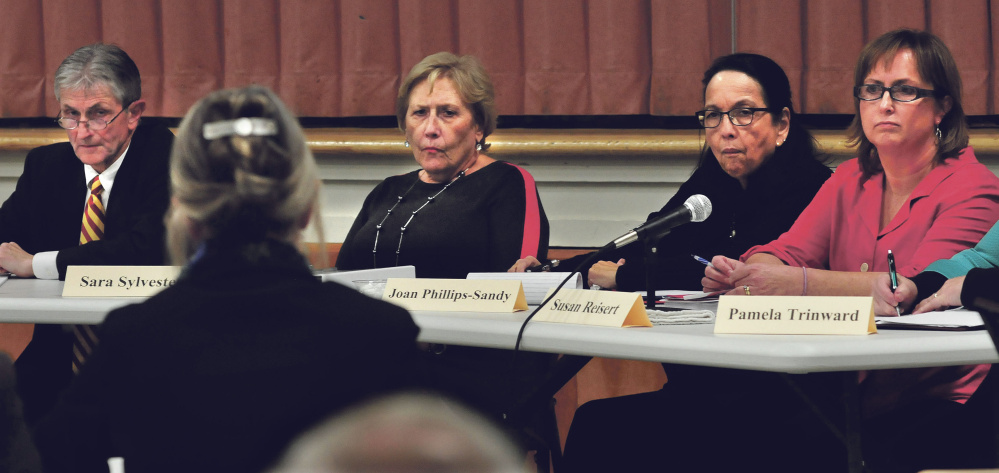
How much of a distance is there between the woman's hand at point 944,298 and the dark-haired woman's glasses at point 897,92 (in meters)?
0.52

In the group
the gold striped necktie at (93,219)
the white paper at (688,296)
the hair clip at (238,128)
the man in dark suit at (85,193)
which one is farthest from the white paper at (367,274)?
the hair clip at (238,128)

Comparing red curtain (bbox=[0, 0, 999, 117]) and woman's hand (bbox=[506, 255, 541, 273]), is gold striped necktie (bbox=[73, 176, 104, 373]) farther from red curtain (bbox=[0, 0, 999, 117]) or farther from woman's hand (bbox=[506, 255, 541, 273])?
woman's hand (bbox=[506, 255, 541, 273])

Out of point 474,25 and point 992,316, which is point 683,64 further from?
point 992,316

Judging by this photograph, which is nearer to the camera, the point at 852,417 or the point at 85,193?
the point at 852,417

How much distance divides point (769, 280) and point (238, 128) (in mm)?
1252

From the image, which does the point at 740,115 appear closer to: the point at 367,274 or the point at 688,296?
the point at 688,296

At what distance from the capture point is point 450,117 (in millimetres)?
2779

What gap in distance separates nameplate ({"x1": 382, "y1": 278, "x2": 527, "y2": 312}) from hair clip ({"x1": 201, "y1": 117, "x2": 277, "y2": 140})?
92 cm

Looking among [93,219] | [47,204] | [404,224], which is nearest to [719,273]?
[404,224]

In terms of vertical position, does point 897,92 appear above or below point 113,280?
above

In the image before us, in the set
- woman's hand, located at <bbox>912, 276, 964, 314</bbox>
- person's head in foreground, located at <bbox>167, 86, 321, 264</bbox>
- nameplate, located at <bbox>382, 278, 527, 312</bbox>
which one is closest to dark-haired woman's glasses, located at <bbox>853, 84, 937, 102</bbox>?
woman's hand, located at <bbox>912, 276, 964, 314</bbox>

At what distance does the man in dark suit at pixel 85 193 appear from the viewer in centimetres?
257

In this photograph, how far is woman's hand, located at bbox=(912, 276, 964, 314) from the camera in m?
1.72

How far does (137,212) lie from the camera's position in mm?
2666
